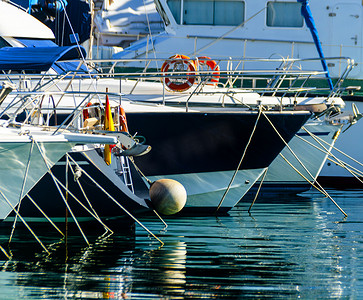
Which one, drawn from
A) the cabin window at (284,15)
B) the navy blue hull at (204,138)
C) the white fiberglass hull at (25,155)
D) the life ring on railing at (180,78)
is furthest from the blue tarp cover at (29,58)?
the cabin window at (284,15)

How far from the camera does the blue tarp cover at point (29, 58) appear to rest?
9453 mm

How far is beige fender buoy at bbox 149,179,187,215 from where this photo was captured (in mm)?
10398

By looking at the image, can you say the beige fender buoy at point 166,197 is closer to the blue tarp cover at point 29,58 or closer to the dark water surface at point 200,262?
the dark water surface at point 200,262

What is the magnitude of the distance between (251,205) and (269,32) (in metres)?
6.32

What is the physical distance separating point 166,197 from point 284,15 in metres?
9.07

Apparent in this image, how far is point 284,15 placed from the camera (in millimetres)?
18031

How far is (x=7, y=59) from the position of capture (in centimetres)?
961

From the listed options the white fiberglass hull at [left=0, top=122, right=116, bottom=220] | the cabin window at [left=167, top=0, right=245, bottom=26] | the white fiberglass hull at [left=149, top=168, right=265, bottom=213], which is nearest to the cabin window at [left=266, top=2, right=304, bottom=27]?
the cabin window at [left=167, top=0, right=245, bottom=26]

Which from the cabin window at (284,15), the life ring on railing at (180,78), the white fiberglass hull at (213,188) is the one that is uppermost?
the cabin window at (284,15)

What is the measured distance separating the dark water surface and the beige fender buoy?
14.0 inches

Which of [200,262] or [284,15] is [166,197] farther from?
[284,15]

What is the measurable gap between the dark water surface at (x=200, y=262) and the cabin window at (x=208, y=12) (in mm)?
7375

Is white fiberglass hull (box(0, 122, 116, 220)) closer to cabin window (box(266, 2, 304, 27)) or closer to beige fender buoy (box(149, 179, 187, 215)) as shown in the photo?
beige fender buoy (box(149, 179, 187, 215))

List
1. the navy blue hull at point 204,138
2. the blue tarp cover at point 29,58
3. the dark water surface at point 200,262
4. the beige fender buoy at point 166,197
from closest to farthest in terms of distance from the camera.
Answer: the dark water surface at point 200,262
the blue tarp cover at point 29,58
the beige fender buoy at point 166,197
the navy blue hull at point 204,138
